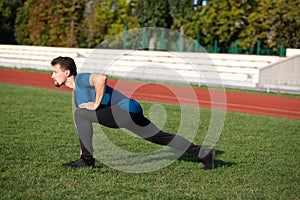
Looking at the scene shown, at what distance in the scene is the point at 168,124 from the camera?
10016 mm

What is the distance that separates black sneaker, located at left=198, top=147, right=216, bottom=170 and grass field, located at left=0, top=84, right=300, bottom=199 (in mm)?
88

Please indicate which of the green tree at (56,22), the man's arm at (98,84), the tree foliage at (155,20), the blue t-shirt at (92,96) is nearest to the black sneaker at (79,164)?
the blue t-shirt at (92,96)

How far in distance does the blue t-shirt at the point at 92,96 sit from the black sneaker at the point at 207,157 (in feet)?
3.20

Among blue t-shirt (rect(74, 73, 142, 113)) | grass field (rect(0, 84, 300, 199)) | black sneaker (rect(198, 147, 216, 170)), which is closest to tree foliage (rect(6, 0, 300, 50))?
grass field (rect(0, 84, 300, 199))

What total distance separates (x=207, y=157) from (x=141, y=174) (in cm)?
86

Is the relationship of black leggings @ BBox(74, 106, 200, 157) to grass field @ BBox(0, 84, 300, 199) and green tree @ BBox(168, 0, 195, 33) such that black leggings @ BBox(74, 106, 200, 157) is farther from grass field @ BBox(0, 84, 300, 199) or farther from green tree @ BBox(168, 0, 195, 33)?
green tree @ BBox(168, 0, 195, 33)

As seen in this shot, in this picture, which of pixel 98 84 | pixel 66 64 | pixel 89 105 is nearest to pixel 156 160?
pixel 89 105

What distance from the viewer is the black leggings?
521 centimetres

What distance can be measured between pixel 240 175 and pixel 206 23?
30.9 m

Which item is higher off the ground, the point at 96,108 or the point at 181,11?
the point at 181,11

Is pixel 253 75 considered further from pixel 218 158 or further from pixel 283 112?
pixel 218 158

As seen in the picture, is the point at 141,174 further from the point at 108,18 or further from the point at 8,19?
the point at 8,19

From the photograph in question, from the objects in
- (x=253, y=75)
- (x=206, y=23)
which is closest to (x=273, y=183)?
(x=253, y=75)

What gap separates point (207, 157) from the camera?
5680 millimetres
